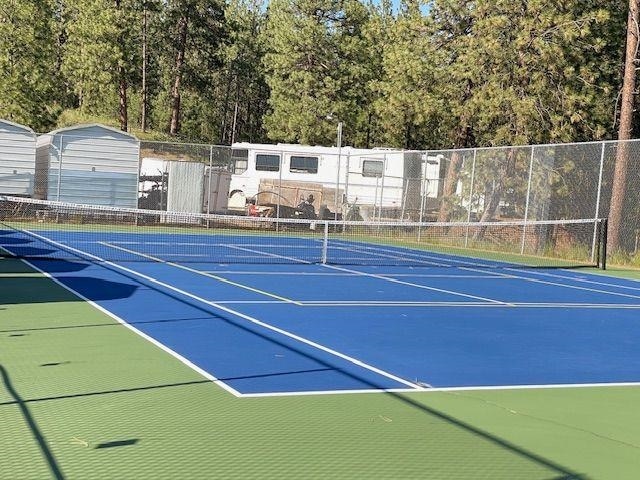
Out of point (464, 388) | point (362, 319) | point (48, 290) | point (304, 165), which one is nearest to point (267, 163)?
point (304, 165)

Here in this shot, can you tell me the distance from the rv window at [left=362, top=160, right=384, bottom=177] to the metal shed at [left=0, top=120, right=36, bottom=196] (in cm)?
1234

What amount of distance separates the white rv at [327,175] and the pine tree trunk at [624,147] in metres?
8.31

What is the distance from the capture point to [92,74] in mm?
47219

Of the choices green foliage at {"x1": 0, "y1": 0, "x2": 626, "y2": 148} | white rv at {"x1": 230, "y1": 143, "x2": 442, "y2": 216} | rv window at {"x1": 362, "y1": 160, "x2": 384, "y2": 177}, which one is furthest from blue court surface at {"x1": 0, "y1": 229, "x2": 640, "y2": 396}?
rv window at {"x1": 362, "y1": 160, "x2": 384, "y2": 177}

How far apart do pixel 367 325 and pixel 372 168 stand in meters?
23.5

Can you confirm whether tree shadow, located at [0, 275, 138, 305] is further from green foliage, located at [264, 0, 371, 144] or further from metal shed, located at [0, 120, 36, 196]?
green foliage, located at [264, 0, 371, 144]

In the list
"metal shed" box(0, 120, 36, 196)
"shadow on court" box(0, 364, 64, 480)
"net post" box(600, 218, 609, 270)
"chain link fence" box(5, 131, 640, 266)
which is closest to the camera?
"shadow on court" box(0, 364, 64, 480)

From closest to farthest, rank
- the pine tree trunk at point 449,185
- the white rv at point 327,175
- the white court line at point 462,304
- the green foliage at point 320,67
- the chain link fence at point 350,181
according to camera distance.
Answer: the white court line at point 462,304, the chain link fence at point 350,181, the pine tree trunk at point 449,185, the white rv at point 327,175, the green foliage at point 320,67

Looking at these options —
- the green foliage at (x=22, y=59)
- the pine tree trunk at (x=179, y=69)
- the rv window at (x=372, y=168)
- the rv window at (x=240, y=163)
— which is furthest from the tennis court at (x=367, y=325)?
the pine tree trunk at (x=179, y=69)

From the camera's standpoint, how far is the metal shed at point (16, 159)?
97.1 ft

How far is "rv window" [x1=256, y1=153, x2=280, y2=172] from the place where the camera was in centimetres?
3434

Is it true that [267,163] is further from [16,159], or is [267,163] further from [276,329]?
[276,329]

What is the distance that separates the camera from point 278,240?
2766 centimetres

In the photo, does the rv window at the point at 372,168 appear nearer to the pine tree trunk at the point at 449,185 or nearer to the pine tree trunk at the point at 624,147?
the pine tree trunk at the point at 449,185
